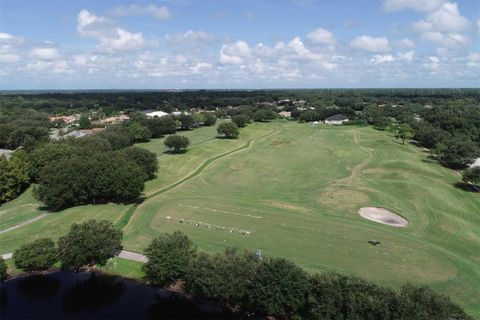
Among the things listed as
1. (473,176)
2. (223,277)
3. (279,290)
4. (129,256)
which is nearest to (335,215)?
(279,290)

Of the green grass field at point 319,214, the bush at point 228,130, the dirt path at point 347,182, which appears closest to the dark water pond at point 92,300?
the green grass field at point 319,214

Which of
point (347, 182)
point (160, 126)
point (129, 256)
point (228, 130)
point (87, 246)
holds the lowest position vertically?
point (129, 256)

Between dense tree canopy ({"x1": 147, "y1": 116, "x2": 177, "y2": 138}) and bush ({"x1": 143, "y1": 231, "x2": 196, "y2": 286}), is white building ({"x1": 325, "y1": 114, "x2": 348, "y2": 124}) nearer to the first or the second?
dense tree canopy ({"x1": 147, "y1": 116, "x2": 177, "y2": 138})

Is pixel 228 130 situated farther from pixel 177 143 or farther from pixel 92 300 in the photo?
pixel 92 300

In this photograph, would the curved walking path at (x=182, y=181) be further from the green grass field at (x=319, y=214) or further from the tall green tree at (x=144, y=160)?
the tall green tree at (x=144, y=160)

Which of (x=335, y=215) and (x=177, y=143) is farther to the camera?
(x=177, y=143)

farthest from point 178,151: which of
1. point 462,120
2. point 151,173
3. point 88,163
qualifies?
point 462,120
